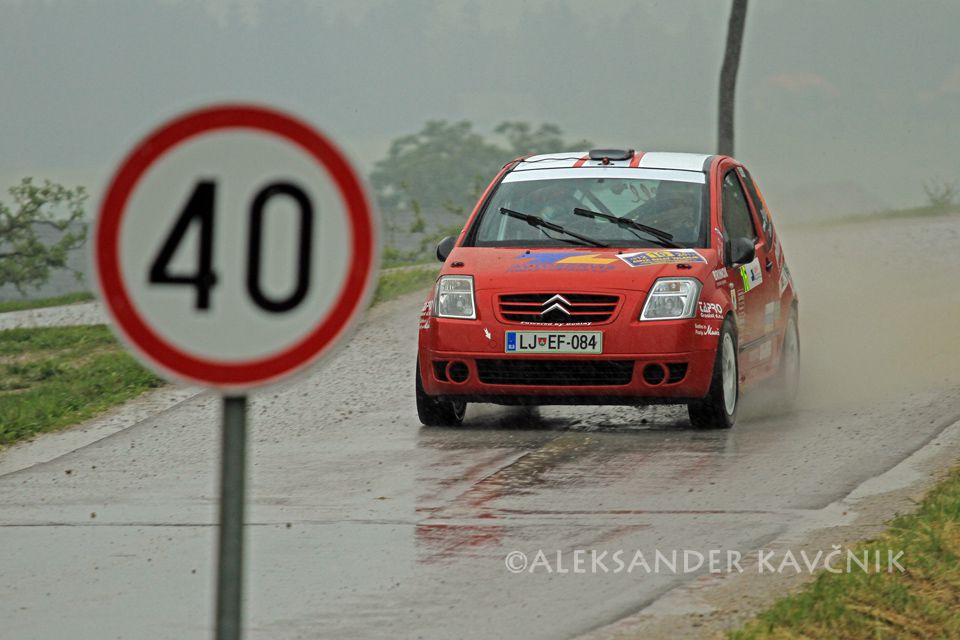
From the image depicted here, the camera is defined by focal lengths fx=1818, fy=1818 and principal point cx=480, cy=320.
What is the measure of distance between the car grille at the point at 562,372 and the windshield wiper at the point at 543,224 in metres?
1.00

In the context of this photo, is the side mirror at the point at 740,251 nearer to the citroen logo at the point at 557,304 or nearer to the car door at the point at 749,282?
the car door at the point at 749,282

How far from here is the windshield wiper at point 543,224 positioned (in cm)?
1187

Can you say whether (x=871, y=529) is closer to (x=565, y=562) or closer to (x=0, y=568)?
(x=565, y=562)

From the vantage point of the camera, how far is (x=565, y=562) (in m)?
7.48

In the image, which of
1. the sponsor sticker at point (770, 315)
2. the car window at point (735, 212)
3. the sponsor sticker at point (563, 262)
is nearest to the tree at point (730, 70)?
the car window at point (735, 212)

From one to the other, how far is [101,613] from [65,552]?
1280mm

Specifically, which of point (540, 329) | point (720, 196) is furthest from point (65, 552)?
point (720, 196)

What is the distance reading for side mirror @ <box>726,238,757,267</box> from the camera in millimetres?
11891

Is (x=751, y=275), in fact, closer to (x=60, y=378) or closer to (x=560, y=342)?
(x=560, y=342)

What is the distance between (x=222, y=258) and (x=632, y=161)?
903cm

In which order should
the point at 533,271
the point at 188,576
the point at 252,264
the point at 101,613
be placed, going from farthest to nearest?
the point at 533,271
the point at 188,576
the point at 101,613
the point at 252,264

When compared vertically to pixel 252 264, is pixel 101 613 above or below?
below

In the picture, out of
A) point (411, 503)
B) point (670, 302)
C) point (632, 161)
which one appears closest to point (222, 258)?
point (411, 503)

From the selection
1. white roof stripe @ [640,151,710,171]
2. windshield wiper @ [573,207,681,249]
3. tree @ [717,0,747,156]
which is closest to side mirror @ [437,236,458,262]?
windshield wiper @ [573,207,681,249]
